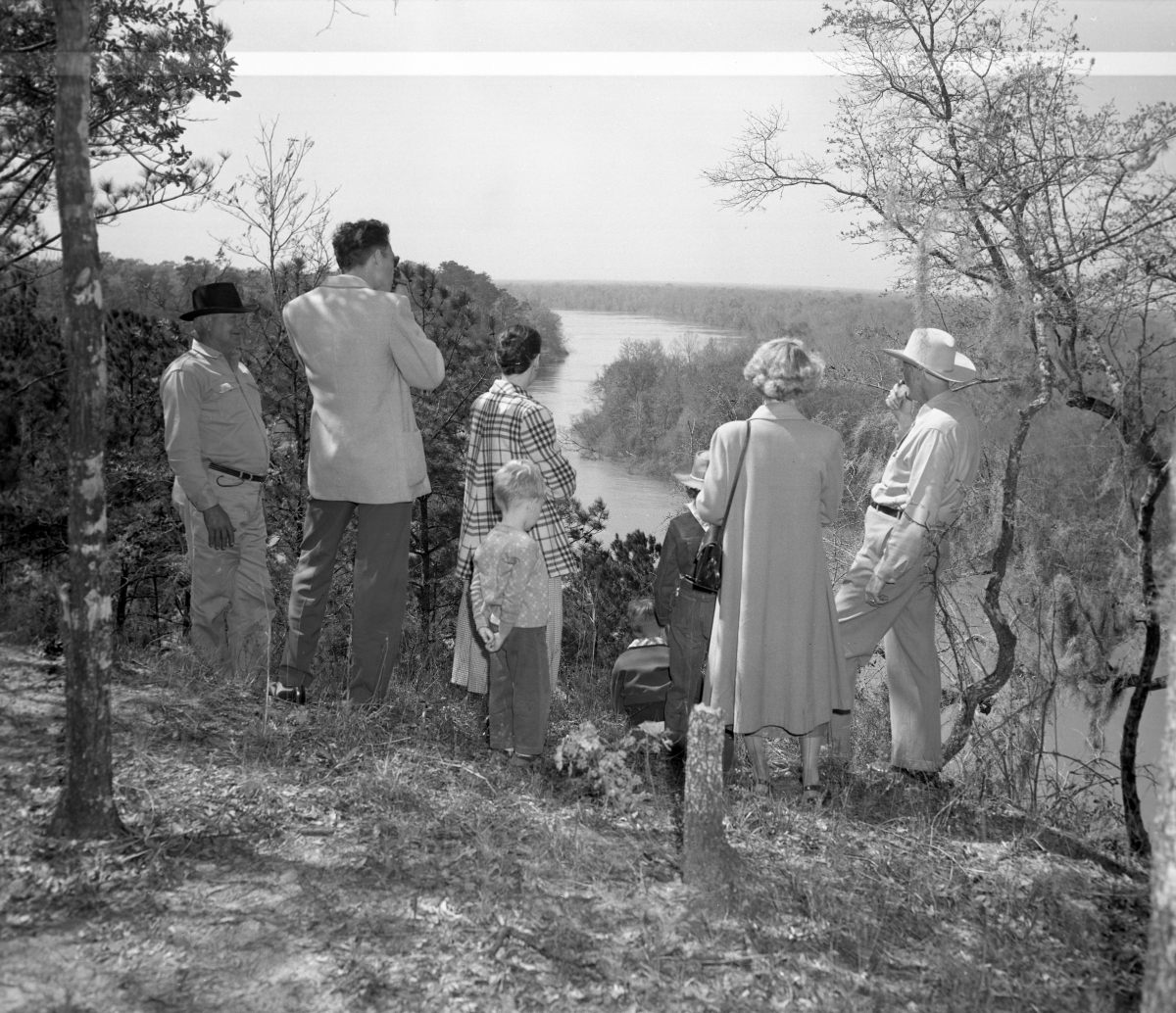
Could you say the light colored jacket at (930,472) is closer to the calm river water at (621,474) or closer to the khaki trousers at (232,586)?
the khaki trousers at (232,586)

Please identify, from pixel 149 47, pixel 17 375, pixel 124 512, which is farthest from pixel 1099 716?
pixel 17 375

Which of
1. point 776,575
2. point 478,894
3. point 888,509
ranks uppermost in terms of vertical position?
point 888,509

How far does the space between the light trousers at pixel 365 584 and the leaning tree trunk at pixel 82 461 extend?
1066 mm

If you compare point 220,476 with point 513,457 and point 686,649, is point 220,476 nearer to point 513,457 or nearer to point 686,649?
point 513,457

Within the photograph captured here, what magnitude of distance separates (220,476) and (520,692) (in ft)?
6.22

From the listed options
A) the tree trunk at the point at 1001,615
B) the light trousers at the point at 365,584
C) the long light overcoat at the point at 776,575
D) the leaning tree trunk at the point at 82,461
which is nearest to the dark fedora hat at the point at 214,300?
the light trousers at the point at 365,584

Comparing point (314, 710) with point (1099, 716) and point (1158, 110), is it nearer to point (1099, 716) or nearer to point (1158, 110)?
point (1099, 716)

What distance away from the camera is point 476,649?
3738 millimetres

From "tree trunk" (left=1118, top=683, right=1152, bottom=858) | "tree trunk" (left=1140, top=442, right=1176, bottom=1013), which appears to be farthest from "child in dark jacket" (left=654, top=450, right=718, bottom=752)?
"tree trunk" (left=1118, top=683, right=1152, bottom=858)

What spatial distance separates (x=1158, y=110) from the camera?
7934 mm

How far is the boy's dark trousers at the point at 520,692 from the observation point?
11.3ft

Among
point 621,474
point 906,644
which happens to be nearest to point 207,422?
point 906,644

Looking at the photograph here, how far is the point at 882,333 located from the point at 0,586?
29.0ft

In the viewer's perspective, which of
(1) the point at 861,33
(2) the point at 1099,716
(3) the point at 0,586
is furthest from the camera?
(1) the point at 861,33
